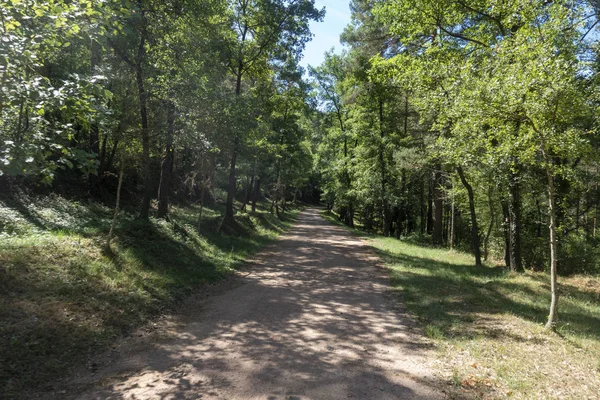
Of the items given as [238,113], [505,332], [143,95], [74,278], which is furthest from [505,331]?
[238,113]

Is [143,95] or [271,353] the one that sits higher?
[143,95]

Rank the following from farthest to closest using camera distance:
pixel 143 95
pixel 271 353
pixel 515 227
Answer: pixel 515 227 → pixel 143 95 → pixel 271 353

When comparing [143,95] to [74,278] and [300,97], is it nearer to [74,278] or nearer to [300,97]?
[74,278]

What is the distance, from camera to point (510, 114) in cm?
709

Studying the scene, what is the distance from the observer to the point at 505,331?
22.1ft

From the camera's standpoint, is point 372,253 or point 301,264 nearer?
point 301,264

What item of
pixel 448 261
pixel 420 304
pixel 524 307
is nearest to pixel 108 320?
pixel 420 304

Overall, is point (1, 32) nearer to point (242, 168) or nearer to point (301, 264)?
point (301, 264)

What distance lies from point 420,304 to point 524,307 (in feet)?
8.76

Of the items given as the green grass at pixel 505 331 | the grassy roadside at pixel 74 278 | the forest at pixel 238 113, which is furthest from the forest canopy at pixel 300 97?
the grassy roadside at pixel 74 278

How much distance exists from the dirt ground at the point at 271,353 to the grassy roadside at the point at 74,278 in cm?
48

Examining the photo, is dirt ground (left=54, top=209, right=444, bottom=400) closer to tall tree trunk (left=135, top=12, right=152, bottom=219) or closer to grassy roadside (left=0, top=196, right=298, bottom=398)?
grassy roadside (left=0, top=196, right=298, bottom=398)

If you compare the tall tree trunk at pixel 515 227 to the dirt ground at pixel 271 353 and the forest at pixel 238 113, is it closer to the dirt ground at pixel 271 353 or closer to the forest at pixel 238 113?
the forest at pixel 238 113

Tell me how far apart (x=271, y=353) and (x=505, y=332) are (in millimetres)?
4671
